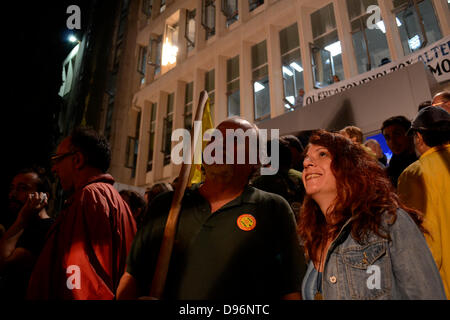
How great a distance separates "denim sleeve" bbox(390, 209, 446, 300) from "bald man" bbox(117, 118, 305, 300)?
1.44 ft

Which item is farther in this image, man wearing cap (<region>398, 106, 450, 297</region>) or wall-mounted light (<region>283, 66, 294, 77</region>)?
wall-mounted light (<region>283, 66, 294, 77</region>)

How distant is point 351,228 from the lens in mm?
1459

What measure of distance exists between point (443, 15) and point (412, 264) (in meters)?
8.34

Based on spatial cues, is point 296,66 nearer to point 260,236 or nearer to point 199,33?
point 199,33

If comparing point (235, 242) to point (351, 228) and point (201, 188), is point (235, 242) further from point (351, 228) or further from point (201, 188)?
point (351, 228)

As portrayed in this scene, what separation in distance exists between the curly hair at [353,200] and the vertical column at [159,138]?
12094mm

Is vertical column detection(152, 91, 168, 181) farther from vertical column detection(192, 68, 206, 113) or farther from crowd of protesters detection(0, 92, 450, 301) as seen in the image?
crowd of protesters detection(0, 92, 450, 301)

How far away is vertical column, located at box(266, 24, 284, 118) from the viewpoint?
32.2 ft

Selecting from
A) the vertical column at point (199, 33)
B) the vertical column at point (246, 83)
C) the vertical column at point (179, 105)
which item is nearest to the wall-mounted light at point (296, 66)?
the vertical column at point (246, 83)

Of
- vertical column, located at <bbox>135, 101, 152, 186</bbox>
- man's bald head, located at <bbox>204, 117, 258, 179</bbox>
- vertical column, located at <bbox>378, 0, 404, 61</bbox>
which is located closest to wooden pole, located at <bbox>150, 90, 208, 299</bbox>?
man's bald head, located at <bbox>204, 117, 258, 179</bbox>

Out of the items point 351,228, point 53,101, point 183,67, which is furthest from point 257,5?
point 351,228

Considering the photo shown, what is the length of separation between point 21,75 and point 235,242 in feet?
17.3

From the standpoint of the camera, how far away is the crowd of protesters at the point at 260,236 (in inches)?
52.2
